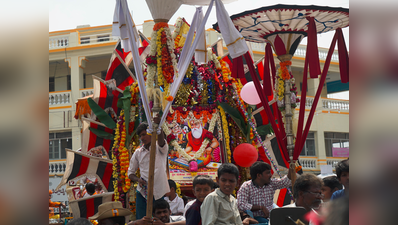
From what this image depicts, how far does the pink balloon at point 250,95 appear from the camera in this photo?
8.29 metres

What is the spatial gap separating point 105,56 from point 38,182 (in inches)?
784

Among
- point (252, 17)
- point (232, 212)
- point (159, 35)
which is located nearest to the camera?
point (232, 212)

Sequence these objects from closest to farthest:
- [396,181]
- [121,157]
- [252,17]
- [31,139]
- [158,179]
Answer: [396,181] < [31,139] < [158,179] < [252,17] < [121,157]

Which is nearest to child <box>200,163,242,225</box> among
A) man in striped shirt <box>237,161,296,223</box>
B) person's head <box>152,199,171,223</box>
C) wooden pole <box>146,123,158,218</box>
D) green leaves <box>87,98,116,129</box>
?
wooden pole <box>146,123,158,218</box>

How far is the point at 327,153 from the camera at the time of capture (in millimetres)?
22547

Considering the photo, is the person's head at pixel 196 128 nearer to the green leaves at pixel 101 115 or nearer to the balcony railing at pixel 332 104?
the green leaves at pixel 101 115

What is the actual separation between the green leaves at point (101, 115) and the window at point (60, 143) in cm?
1161

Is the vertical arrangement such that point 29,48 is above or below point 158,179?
above

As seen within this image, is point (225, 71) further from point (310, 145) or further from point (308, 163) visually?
point (310, 145)

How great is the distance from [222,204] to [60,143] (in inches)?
713

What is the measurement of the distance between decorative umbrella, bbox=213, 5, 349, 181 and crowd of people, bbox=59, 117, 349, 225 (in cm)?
104

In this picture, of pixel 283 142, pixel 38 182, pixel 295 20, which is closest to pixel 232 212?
pixel 38 182

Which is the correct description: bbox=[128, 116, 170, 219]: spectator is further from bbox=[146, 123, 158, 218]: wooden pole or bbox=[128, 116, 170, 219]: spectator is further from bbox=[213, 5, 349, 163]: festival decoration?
bbox=[213, 5, 349, 163]: festival decoration

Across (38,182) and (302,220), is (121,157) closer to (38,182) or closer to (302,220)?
(302,220)
